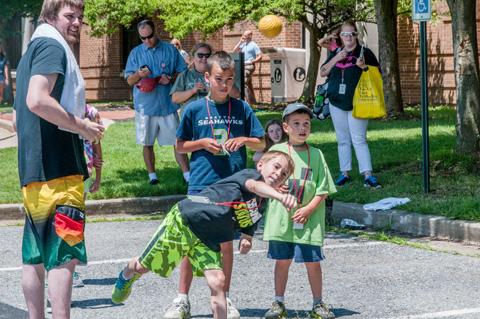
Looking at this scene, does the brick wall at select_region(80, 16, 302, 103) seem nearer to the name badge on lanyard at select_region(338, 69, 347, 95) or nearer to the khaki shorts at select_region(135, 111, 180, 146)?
the khaki shorts at select_region(135, 111, 180, 146)

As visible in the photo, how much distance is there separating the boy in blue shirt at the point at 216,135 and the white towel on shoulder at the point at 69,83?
1553 millimetres

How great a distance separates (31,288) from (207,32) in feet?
65.7

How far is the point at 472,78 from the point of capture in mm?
12445

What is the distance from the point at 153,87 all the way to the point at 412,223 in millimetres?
3994

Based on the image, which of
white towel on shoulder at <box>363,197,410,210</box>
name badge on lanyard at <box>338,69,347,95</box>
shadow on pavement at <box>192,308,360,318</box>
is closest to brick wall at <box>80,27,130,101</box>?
name badge on lanyard at <box>338,69,347,95</box>

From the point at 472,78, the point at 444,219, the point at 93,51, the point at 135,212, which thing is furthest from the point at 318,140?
the point at 93,51

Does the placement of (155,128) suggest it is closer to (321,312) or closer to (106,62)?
(321,312)

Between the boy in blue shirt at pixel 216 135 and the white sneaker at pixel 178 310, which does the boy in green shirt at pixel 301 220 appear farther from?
the white sneaker at pixel 178 310

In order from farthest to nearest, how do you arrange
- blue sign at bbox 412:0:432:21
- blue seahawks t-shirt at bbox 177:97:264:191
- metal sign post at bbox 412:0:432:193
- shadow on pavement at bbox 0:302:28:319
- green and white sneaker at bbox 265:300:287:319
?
blue sign at bbox 412:0:432:21 < metal sign post at bbox 412:0:432:193 < blue seahawks t-shirt at bbox 177:97:264:191 < shadow on pavement at bbox 0:302:28:319 < green and white sneaker at bbox 265:300:287:319

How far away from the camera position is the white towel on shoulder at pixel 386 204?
10391 millimetres

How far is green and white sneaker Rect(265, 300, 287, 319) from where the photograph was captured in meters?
6.50

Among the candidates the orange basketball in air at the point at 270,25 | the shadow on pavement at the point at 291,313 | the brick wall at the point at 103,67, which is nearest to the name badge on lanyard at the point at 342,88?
the shadow on pavement at the point at 291,313

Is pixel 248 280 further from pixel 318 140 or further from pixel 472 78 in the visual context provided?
pixel 318 140

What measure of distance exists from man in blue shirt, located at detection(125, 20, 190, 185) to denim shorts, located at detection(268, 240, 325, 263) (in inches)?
223
